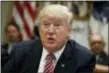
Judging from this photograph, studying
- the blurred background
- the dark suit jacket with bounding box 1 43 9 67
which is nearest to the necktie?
the dark suit jacket with bounding box 1 43 9 67

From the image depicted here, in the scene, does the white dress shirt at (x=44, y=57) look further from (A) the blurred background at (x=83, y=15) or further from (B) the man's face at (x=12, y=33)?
(B) the man's face at (x=12, y=33)

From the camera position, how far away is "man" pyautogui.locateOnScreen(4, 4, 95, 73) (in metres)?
1.92

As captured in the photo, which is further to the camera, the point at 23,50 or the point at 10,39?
the point at 10,39

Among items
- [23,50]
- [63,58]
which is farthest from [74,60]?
[23,50]

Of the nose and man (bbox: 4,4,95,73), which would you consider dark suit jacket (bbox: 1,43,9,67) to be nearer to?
man (bbox: 4,4,95,73)

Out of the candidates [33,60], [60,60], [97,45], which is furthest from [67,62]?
[97,45]

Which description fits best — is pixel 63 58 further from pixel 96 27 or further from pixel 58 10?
pixel 96 27

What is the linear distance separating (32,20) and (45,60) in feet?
8.11

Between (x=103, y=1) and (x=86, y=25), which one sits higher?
(x=103, y=1)

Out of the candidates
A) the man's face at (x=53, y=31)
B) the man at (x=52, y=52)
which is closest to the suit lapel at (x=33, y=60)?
the man at (x=52, y=52)

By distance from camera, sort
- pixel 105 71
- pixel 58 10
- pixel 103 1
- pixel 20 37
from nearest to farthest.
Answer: pixel 58 10, pixel 105 71, pixel 103 1, pixel 20 37

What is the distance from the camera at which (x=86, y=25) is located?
4.02 meters

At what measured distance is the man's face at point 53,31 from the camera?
1.92 meters

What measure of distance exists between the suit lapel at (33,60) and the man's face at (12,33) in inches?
86.0
